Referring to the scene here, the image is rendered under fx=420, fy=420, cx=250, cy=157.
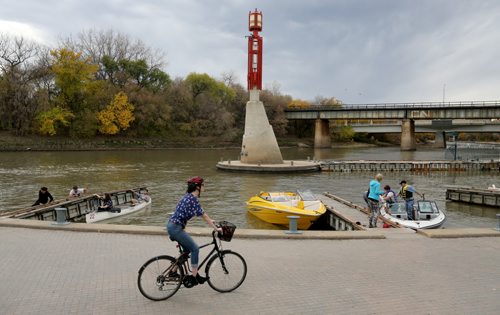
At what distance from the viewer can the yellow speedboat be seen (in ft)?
65.7

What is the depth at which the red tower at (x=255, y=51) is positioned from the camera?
47.9 m

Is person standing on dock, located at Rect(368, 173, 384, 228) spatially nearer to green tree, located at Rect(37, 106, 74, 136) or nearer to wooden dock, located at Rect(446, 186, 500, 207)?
wooden dock, located at Rect(446, 186, 500, 207)

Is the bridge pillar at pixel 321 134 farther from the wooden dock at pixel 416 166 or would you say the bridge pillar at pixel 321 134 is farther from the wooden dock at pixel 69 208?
the wooden dock at pixel 69 208

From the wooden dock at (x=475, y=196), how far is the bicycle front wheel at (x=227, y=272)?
26.5m

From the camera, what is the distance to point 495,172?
53.7 m

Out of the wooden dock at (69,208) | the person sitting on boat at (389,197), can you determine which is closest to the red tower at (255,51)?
the wooden dock at (69,208)

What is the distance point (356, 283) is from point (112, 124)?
290 feet

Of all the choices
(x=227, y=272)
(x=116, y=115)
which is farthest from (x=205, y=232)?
(x=116, y=115)

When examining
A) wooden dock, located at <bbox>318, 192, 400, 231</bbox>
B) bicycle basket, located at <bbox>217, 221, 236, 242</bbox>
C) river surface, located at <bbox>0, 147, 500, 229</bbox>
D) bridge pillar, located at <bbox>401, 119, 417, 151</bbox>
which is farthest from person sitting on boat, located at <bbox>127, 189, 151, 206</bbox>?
bridge pillar, located at <bbox>401, 119, 417, 151</bbox>

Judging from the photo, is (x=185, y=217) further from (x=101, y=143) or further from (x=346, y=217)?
(x=101, y=143)

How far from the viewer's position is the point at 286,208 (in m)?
20.7

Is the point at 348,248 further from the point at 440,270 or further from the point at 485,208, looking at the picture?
the point at 485,208

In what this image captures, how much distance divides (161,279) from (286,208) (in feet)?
44.7

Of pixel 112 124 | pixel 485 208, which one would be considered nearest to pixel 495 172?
pixel 485 208
